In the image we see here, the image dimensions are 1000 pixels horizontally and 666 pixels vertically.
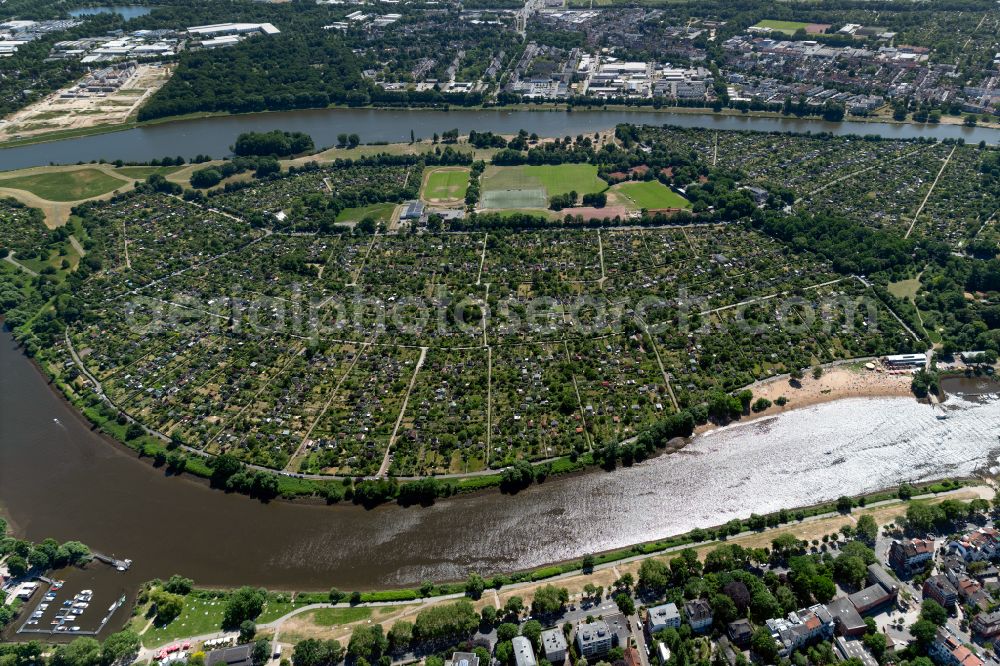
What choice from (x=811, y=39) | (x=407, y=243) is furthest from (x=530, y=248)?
(x=811, y=39)

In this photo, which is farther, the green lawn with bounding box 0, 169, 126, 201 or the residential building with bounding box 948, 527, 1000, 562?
the green lawn with bounding box 0, 169, 126, 201

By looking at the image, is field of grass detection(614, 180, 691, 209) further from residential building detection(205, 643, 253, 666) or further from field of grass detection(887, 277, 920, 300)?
residential building detection(205, 643, 253, 666)

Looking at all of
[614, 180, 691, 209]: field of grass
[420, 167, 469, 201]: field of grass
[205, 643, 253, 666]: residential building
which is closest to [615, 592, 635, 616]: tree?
[205, 643, 253, 666]: residential building

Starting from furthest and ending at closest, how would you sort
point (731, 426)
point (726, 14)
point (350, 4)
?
point (350, 4)
point (726, 14)
point (731, 426)

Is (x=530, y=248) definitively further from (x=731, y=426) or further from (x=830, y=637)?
(x=830, y=637)

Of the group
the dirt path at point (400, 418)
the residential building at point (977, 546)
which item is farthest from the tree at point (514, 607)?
the residential building at point (977, 546)

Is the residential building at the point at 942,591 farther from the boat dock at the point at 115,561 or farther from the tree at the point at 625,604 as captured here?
the boat dock at the point at 115,561

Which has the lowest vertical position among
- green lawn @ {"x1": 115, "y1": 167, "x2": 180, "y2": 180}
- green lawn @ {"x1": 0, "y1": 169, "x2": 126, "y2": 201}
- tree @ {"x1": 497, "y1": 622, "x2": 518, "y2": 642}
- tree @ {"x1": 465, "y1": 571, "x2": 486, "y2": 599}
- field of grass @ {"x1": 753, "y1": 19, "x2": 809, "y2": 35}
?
tree @ {"x1": 465, "y1": 571, "x2": 486, "y2": 599}

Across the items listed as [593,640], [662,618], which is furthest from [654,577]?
[593,640]
